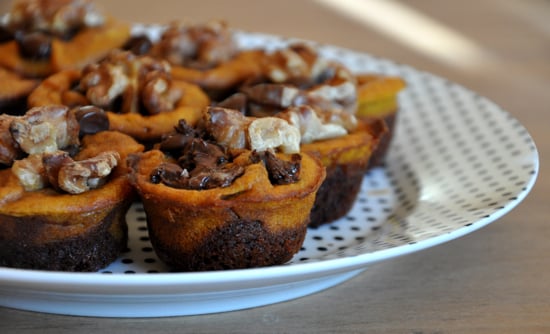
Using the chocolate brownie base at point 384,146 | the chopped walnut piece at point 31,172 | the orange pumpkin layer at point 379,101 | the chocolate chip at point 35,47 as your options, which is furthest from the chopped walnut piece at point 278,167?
the chocolate chip at point 35,47

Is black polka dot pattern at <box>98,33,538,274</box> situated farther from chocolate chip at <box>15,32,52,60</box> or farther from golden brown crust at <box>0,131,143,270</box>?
chocolate chip at <box>15,32,52,60</box>

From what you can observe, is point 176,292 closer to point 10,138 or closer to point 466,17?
point 10,138

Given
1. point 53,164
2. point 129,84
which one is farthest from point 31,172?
point 129,84

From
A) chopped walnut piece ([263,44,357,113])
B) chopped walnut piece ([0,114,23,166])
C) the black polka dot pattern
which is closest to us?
chopped walnut piece ([0,114,23,166])

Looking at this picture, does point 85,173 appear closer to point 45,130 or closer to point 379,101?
point 45,130

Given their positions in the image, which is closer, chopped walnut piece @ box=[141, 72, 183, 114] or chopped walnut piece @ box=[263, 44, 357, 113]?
chopped walnut piece @ box=[141, 72, 183, 114]

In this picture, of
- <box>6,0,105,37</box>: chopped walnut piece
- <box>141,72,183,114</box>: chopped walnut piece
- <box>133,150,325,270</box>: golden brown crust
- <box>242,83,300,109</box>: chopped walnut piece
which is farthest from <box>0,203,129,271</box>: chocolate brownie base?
<box>6,0,105,37</box>: chopped walnut piece

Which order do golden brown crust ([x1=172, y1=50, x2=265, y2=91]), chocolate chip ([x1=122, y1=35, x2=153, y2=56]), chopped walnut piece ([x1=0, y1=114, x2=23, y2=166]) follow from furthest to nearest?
chocolate chip ([x1=122, y1=35, x2=153, y2=56])
golden brown crust ([x1=172, y1=50, x2=265, y2=91])
chopped walnut piece ([x1=0, y1=114, x2=23, y2=166])
